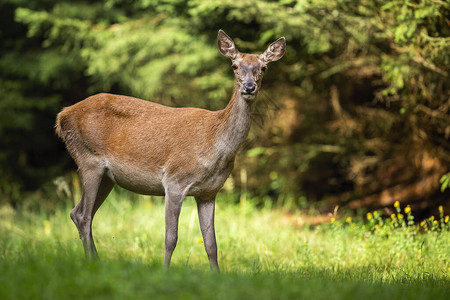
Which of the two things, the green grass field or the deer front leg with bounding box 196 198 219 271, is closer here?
the green grass field

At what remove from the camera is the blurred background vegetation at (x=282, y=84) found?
8.18m

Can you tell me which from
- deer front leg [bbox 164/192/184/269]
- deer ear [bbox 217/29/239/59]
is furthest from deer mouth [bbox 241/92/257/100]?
deer front leg [bbox 164/192/184/269]

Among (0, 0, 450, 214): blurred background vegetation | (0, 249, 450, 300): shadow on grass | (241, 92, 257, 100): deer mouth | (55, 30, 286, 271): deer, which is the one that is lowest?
(0, 0, 450, 214): blurred background vegetation

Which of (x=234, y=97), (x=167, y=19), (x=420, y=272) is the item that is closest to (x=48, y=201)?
(x=167, y=19)

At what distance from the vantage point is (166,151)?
19.9ft

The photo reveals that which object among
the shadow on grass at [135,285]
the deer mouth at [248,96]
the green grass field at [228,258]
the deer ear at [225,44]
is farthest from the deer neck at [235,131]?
the shadow on grass at [135,285]

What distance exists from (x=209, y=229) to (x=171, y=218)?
42 cm

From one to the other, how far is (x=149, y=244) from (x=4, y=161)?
677 cm

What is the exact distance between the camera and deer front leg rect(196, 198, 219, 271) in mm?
6082

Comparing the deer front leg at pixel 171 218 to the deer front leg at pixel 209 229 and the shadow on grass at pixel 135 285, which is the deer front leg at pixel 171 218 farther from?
the shadow on grass at pixel 135 285

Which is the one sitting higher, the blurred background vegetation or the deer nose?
the deer nose

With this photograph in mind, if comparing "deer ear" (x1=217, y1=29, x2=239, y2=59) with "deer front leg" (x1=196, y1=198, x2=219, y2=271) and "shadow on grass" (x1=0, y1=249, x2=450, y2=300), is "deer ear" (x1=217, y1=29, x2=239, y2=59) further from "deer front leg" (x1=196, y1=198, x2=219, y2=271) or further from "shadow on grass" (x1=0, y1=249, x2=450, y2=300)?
"shadow on grass" (x1=0, y1=249, x2=450, y2=300)

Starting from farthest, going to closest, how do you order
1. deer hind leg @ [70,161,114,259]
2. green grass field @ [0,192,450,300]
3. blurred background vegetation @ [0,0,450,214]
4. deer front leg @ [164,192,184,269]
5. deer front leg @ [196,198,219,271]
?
blurred background vegetation @ [0,0,450,214] → deer hind leg @ [70,161,114,259] → deer front leg @ [196,198,219,271] → deer front leg @ [164,192,184,269] → green grass field @ [0,192,450,300]

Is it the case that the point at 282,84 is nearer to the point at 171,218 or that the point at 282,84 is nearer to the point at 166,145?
the point at 166,145
